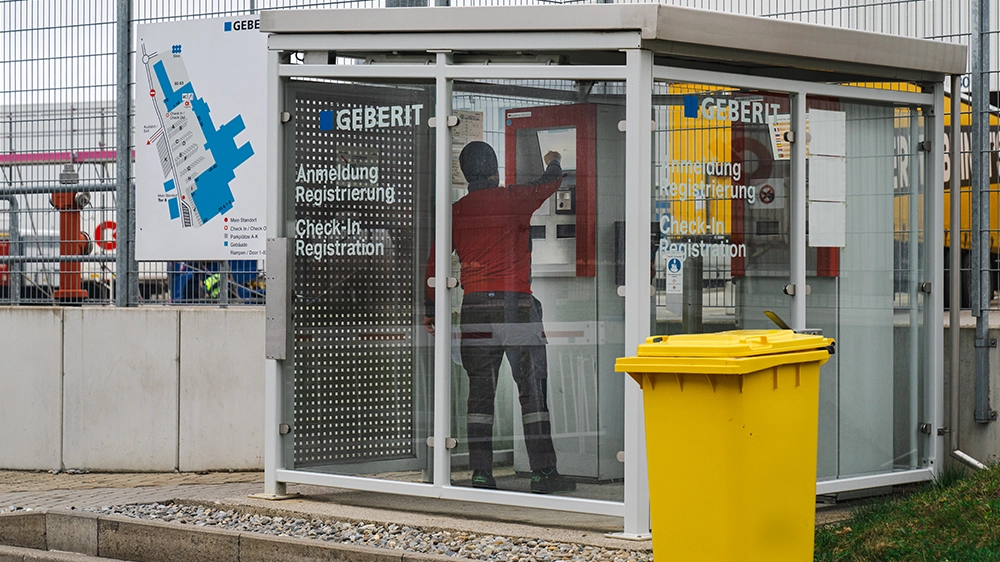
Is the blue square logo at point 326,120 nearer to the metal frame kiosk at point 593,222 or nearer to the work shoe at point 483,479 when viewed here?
the metal frame kiosk at point 593,222

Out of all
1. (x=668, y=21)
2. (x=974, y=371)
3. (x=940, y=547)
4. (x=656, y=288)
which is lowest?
(x=940, y=547)

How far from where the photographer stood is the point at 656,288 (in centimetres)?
666

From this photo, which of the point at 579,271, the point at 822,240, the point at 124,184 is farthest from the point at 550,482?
the point at 124,184

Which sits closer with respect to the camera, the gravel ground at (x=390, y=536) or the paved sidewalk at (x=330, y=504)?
the gravel ground at (x=390, y=536)

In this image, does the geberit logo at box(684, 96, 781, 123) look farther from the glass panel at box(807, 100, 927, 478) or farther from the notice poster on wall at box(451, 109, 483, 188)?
the notice poster on wall at box(451, 109, 483, 188)

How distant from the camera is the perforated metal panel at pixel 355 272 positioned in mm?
7262

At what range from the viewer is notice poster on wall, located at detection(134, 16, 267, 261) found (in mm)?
9508

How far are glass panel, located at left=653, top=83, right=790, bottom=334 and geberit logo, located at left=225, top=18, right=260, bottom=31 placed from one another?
416 centimetres

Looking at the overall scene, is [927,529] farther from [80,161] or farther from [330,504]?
[80,161]

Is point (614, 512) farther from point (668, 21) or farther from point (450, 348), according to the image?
point (668, 21)

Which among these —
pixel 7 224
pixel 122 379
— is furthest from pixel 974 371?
pixel 7 224

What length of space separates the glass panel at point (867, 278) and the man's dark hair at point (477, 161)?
186 cm

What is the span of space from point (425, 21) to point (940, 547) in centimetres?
383

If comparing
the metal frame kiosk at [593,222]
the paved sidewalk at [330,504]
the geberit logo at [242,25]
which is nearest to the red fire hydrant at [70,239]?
the paved sidewalk at [330,504]
